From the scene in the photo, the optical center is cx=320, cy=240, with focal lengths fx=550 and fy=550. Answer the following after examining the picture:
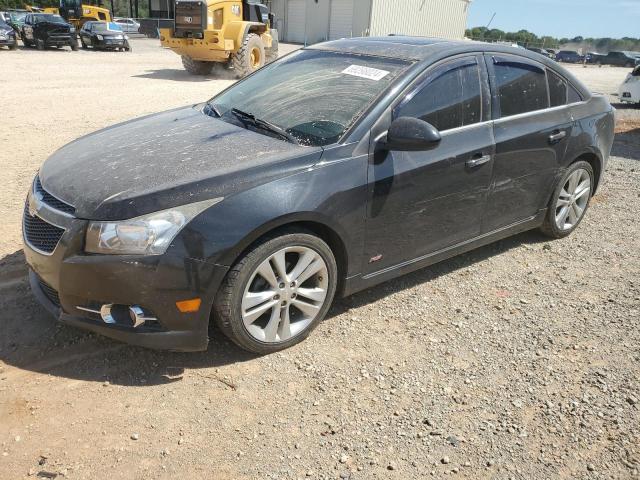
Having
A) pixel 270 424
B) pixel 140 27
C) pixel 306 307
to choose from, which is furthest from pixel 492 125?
pixel 140 27

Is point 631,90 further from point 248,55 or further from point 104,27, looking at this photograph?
point 104,27

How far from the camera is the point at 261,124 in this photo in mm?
3533

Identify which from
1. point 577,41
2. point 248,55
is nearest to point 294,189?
point 248,55

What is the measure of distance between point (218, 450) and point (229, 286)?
2.60ft

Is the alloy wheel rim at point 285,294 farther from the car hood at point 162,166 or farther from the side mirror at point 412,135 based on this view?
the side mirror at point 412,135

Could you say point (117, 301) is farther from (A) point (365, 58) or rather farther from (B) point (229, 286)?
(A) point (365, 58)

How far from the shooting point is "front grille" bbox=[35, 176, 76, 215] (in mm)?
2819

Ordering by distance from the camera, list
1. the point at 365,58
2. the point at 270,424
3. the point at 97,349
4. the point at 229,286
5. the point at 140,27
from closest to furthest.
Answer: the point at 270,424 → the point at 229,286 → the point at 97,349 → the point at 365,58 → the point at 140,27

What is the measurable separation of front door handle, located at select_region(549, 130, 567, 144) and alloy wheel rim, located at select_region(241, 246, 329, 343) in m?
2.32

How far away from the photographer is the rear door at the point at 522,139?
3.96 m

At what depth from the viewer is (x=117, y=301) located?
2.73 metres

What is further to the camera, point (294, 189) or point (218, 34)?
point (218, 34)

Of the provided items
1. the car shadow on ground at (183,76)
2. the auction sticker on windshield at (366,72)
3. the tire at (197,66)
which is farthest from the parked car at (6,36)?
the auction sticker on windshield at (366,72)

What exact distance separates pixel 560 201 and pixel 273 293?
9.76 feet
